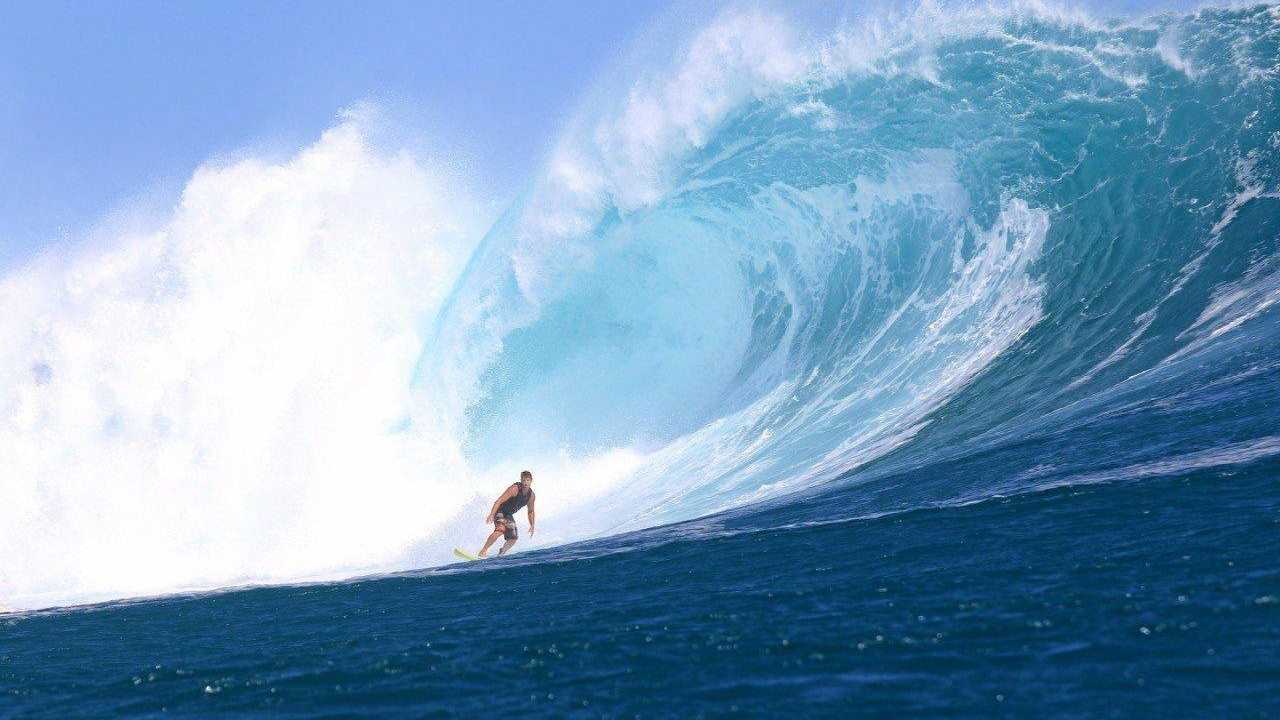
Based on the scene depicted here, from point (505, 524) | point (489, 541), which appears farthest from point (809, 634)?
point (505, 524)

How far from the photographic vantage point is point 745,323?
18.2m

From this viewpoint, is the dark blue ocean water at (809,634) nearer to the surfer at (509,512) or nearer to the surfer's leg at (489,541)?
the surfer's leg at (489,541)

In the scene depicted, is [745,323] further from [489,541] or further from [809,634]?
[809,634]

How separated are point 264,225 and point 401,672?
51.6 ft

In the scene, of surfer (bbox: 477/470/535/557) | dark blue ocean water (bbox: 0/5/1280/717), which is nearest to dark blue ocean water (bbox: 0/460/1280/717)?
dark blue ocean water (bbox: 0/5/1280/717)

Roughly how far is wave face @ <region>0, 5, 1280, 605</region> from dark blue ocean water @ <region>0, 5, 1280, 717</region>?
7 cm

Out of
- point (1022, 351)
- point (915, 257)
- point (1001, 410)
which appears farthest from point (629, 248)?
point (1001, 410)

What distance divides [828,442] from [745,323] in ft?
20.4

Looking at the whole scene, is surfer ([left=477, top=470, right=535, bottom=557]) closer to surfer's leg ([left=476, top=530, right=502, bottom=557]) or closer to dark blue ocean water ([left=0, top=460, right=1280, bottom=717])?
surfer's leg ([left=476, top=530, right=502, bottom=557])

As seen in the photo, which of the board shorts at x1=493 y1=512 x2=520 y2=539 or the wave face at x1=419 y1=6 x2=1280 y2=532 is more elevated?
the wave face at x1=419 y1=6 x2=1280 y2=532

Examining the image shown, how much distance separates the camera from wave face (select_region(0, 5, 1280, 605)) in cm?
1185

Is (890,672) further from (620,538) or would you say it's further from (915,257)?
(915,257)

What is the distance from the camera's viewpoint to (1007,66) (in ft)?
54.3

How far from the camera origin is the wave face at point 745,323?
1185 centimetres
